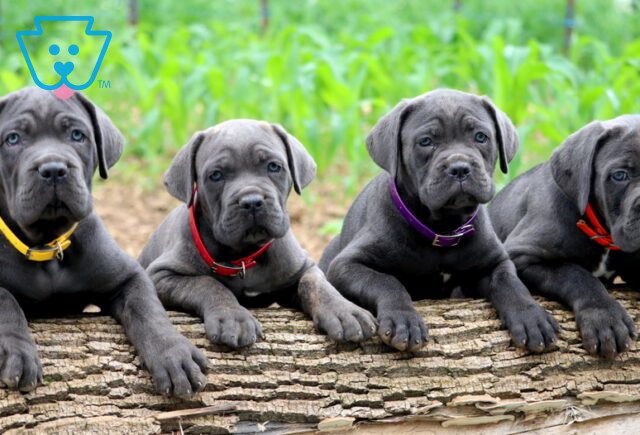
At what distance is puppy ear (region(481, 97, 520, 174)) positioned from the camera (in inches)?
213

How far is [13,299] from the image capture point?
184 inches

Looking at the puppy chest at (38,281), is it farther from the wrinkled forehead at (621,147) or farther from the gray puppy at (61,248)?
the wrinkled forehead at (621,147)

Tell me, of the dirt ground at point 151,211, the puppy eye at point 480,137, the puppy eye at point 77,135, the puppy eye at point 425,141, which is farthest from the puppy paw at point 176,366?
the dirt ground at point 151,211

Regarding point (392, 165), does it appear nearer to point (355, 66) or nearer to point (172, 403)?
point (172, 403)

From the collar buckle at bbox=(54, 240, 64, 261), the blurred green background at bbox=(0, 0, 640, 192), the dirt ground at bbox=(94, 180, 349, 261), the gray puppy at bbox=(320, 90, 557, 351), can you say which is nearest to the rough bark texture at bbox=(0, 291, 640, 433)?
the gray puppy at bbox=(320, 90, 557, 351)

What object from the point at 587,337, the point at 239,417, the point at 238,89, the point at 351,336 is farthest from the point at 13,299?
the point at 238,89

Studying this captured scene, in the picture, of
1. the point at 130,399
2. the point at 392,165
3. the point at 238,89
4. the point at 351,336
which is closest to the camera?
the point at 130,399

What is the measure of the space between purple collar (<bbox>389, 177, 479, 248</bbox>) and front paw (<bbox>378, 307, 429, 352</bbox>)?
1.96ft

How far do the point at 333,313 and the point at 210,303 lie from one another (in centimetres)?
61

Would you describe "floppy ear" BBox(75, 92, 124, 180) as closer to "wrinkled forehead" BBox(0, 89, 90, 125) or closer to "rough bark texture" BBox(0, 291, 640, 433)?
"wrinkled forehead" BBox(0, 89, 90, 125)

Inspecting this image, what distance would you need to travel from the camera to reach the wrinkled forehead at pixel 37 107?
15.5 ft

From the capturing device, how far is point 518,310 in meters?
5.14

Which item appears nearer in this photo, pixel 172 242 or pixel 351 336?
pixel 351 336

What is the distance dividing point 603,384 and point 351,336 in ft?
4.25
